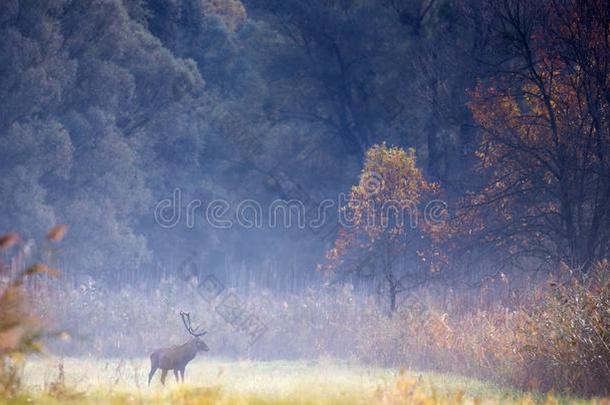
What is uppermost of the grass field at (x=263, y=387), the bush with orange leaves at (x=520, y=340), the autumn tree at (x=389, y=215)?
the autumn tree at (x=389, y=215)

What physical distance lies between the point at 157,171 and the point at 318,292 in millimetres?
14922

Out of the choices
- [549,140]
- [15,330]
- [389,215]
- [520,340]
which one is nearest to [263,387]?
[15,330]

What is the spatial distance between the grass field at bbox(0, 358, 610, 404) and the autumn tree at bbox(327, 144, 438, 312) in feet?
16.2

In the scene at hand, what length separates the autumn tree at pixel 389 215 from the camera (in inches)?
927

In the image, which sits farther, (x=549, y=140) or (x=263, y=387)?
(x=549, y=140)

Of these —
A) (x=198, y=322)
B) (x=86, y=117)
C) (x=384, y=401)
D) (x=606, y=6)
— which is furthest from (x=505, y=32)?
(x=384, y=401)

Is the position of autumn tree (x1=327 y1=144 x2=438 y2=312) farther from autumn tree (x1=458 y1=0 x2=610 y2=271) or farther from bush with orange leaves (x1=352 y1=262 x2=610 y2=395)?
bush with orange leaves (x1=352 y1=262 x2=610 y2=395)

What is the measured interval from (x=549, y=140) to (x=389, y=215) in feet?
16.5

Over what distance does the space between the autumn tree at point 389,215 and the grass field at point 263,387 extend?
494 cm

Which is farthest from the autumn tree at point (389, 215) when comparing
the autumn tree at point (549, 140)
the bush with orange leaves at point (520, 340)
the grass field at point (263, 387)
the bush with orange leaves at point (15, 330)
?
the bush with orange leaves at point (15, 330)

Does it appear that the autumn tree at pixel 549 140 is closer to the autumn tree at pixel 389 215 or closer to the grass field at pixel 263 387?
the autumn tree at pixel 389 215

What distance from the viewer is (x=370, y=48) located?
3372cm

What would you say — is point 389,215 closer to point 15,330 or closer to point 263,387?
point 263,387

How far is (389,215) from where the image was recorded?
26.0m
